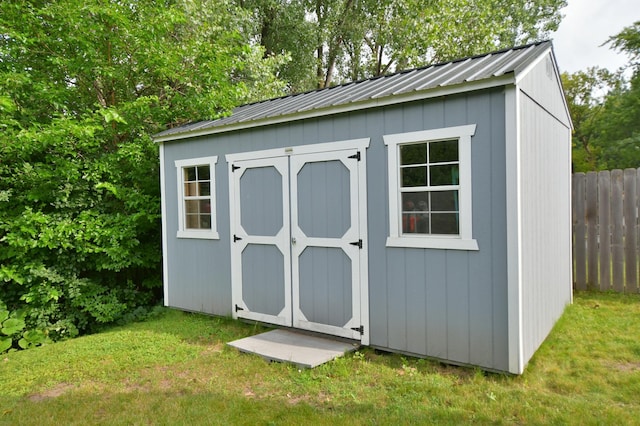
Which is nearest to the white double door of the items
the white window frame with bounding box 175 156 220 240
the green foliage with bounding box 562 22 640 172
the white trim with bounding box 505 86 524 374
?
the white window frame with bounding box 175 156 220 240

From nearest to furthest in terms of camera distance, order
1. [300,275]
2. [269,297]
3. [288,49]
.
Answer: [300,275]
[269,297]
[288,49]

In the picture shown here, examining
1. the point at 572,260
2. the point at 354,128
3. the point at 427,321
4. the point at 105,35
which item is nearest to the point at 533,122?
the point at 354,128

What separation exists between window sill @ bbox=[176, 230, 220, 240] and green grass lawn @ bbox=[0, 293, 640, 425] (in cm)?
146

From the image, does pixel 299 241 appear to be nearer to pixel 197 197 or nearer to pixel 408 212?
pixel 408 212

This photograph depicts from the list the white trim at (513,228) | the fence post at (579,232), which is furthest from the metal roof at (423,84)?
the fence post at (579,232)

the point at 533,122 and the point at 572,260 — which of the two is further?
the point at 572,260

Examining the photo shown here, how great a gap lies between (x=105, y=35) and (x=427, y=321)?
21.4ft

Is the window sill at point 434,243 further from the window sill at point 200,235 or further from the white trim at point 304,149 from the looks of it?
the window sill at point 200,235

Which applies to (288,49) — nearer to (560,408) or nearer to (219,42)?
(219,42)

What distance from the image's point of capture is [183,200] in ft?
20.8

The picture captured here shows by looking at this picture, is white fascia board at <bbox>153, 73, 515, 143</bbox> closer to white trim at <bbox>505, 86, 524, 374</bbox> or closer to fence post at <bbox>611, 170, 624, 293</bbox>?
white trim at <bbox>505, 86, 524, 374</bbox>

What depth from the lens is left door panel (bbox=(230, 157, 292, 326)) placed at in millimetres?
5141

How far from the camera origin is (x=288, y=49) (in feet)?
49.6

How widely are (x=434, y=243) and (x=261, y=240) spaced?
2.27m
